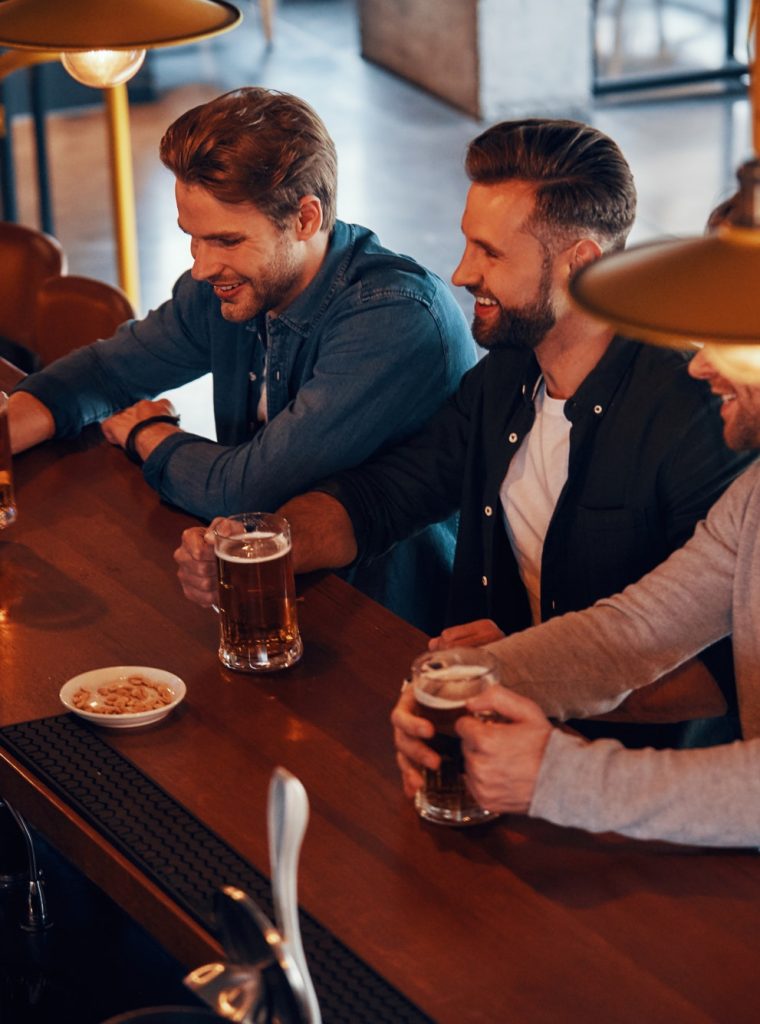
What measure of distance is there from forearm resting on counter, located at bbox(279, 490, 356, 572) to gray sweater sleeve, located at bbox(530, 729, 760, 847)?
2.68ft

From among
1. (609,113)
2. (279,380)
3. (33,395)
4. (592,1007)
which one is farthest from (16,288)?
(609,113)

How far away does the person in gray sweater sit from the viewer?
5.65 feet

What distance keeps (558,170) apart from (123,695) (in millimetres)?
1075

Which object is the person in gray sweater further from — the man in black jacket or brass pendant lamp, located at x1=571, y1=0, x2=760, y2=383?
brass pendant lamp, located at x1=571, y1=0, x2=760, y2=383

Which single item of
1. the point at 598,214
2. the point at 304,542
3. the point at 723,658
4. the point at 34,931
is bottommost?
the point at 34,931

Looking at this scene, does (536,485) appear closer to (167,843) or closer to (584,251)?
(584,251)

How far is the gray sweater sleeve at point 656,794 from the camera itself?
1719 millimetres

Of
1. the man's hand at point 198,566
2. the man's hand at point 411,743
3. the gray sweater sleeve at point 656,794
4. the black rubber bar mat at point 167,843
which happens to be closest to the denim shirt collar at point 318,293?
the man's hand at point 198,566

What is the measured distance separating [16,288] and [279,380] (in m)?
1.23

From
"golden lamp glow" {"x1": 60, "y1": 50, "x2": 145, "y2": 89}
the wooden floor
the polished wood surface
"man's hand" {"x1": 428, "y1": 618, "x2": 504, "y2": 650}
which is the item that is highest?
"golden lamp glow" {"x1": 60, "y1": 50, "x2": 145, "y2": 89}

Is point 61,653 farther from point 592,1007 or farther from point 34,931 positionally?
point 592,1007

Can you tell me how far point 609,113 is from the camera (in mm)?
8914

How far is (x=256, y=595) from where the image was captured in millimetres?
2162

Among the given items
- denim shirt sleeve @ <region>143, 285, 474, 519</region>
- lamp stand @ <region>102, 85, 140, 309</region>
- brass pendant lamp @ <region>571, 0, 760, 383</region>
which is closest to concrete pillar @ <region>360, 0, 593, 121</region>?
lamp stand @ <region>102, 85, 140, 309</region>
